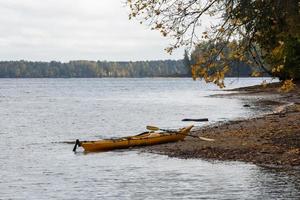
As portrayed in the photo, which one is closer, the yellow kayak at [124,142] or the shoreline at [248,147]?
the shoreline at [248,147]

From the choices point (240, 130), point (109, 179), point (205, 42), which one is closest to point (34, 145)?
point (240, 130)

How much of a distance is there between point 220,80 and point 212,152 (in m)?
10.3

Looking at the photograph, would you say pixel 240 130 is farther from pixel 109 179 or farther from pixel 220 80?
pixel 220 80

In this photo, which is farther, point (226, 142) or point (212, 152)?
point (226, 142)

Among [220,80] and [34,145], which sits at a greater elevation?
[220,80]

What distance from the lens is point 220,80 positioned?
14570 mm

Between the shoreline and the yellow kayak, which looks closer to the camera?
the shoreline

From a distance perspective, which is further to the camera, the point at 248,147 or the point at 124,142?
the point at 124,142

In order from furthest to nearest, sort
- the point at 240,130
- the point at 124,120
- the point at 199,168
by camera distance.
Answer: the point at 124,120, the point at 240,130, the point at 199,168

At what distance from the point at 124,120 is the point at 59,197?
35.2 m

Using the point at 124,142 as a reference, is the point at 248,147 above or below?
above

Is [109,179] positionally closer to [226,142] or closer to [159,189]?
[159,189]

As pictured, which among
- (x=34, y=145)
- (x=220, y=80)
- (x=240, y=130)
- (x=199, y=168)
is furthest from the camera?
(x=34, y=145)

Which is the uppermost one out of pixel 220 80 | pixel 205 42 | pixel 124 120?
pixel 205 42
